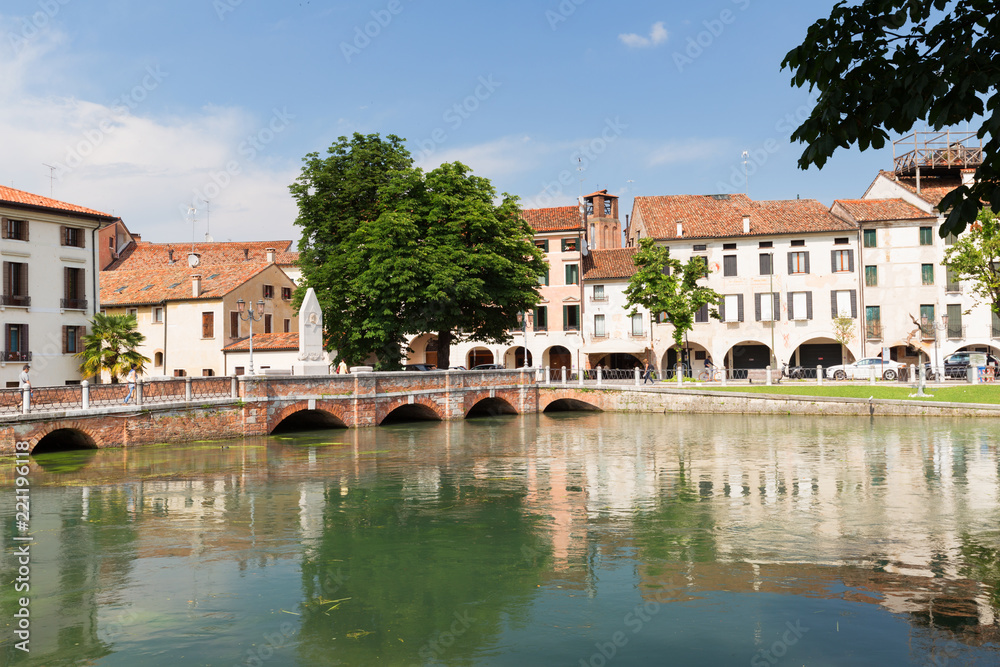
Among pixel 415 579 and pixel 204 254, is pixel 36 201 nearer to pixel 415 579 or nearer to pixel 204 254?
pixel 204 254

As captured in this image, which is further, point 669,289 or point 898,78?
point 669,289

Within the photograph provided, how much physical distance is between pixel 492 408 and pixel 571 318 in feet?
40.9

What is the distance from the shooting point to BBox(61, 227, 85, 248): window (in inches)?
1446

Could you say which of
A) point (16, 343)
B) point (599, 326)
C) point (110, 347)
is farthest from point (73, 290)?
point (599, 326)

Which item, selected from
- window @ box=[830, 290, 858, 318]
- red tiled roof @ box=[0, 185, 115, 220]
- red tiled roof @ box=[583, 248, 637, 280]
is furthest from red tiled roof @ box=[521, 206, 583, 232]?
red tiled roof @ box=[0, 185, 115, 220]

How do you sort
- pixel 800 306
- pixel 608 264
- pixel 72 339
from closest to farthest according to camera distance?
pixel 72 339 → pixel 800 306 → pixel 608 264

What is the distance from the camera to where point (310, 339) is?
1312 inches

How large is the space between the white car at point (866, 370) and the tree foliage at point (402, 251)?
18531mm

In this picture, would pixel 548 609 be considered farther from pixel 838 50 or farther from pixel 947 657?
pixel 838 50

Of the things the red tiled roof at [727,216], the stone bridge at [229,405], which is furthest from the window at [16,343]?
the red tiled roof at [727,216]

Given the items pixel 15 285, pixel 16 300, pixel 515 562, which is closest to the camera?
pixel 515 562

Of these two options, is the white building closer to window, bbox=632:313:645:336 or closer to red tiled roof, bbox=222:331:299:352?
red tiled roof, bbox=222:331:299:352

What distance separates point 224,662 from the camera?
8219 millimetres

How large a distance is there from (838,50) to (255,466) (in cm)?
1999
